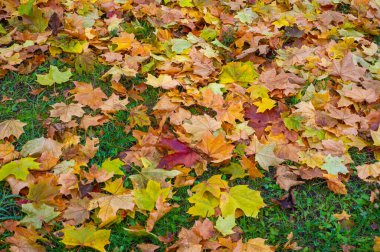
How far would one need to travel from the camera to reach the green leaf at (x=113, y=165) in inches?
96.6

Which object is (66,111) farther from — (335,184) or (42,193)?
(335,184)

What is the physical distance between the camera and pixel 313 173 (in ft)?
8.23

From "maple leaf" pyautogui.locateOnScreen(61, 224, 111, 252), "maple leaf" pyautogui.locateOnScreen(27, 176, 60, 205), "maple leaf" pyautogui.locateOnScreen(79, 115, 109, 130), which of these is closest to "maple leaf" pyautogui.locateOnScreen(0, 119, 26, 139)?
"maple leaf" pyautogui.locateOnScreen(79, 115, 109, 130)

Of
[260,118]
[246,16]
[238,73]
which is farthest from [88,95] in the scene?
[246,16]

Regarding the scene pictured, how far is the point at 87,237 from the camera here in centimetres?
207

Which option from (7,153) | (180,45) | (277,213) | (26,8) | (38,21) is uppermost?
(26,8)

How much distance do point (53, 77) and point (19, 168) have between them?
0.90 meters

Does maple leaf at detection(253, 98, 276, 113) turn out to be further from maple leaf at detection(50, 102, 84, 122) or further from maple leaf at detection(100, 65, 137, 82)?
maple leaf at detection(50, 102, 84, 122)

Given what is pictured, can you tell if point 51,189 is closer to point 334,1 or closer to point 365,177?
point 365,177

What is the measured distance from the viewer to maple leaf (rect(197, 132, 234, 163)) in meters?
2.51

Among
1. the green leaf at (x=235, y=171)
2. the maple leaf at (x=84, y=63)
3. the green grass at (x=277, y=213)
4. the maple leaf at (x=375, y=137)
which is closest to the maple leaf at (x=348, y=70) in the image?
the maple leaf at (x=375, y=137)

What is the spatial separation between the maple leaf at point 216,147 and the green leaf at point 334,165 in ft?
1.95

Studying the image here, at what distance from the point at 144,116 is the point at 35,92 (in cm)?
85

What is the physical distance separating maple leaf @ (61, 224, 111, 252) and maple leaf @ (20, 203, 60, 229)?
0.48ft
